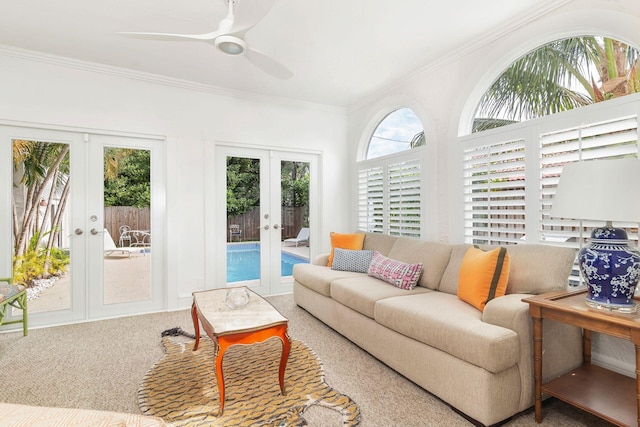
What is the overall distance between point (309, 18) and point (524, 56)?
1.84 meters

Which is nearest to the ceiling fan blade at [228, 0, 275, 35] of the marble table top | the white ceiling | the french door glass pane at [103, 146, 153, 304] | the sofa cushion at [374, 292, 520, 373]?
the white ceiling

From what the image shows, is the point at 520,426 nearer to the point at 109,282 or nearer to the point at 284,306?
the point at 284,306

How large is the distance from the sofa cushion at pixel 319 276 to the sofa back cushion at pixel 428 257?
479 millimetres

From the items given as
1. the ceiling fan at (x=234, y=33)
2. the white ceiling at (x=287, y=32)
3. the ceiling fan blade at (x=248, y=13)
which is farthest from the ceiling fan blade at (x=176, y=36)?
the white ceiling at (x=287, y=32)

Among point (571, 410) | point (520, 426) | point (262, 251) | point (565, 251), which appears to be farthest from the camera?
point (262, 251)

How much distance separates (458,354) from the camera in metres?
1.83

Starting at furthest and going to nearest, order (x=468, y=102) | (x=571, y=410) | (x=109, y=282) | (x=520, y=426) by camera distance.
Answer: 1. (x=109, y=282)
2. (x=468, y=102)
3. (x=571, y=410)
4. (x=520, y=426)

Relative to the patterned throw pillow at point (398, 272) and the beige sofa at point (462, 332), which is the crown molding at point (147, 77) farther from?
the beige sofa at point (462, 332)

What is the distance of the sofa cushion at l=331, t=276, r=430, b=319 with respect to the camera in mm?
2594

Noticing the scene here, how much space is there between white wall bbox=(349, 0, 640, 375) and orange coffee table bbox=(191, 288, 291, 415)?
6.59 feet

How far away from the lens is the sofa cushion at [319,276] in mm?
3238

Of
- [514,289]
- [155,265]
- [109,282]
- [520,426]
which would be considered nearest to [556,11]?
[514,289]

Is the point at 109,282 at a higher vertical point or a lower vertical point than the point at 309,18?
lower

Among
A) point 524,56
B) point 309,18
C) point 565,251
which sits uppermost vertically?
point 309,18
